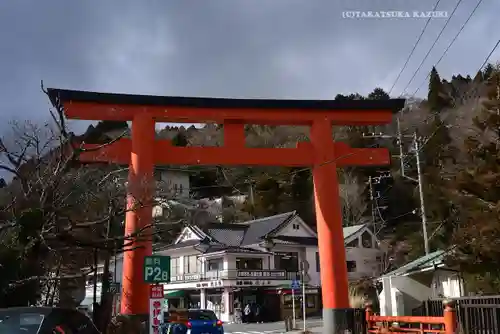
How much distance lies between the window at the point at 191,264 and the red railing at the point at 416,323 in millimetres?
27617

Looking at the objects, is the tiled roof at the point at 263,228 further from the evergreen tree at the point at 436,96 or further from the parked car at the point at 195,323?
the parked car at the point at 195,323

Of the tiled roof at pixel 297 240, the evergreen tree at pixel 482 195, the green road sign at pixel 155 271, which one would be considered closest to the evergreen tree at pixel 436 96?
the tiled roof at pixel 297 240

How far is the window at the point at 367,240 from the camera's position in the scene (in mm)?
47281

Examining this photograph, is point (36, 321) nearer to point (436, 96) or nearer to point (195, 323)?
point (195, 323)

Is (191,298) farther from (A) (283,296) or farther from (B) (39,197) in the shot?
(B) (39,197)

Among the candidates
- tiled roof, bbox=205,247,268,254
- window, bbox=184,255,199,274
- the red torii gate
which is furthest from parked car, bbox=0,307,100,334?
window, bbox=184,255,199,274

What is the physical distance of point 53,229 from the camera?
11.5 metres

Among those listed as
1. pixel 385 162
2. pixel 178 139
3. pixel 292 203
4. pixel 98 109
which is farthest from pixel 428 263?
pixel 292 203

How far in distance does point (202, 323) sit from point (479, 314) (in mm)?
9612

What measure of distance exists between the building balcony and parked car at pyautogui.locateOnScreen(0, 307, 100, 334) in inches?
1285

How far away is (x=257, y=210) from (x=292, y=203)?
3.97m

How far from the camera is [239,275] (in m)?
39.8

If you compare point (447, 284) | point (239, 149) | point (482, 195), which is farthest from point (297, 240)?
point (482, 195)

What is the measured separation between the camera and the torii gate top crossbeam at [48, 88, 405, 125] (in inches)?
636
